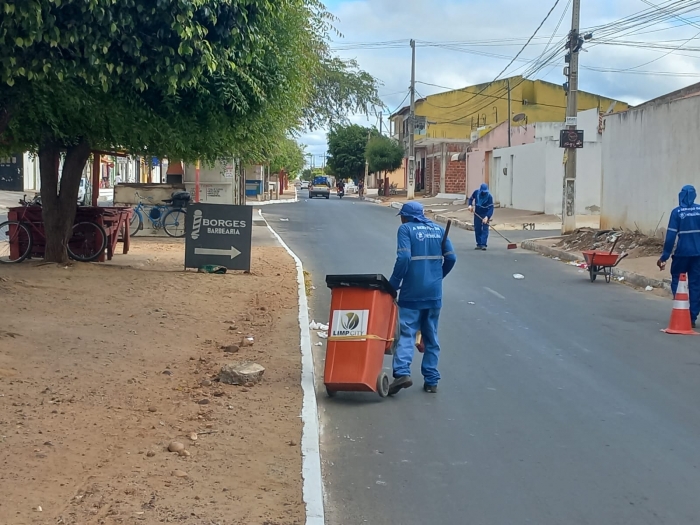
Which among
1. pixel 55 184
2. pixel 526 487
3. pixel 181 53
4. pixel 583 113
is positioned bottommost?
pixel 526 487

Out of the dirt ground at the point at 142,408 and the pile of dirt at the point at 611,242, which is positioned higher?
the pile of dirt at the point at 611,242

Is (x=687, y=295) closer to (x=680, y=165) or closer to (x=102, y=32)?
(x=102, y=32)

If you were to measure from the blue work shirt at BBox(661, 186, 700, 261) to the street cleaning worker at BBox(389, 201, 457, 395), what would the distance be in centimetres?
486

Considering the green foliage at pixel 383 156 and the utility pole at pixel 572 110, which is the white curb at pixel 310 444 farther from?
the green foliage at pixel 383 156

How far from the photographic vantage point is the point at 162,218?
23188 millimetres

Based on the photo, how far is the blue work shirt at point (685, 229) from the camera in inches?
444

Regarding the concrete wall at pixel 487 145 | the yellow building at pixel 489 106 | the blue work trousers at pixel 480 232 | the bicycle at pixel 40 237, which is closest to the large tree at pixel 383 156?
the yellow building at pixel 489 106

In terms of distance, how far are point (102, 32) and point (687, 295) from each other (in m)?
7.45

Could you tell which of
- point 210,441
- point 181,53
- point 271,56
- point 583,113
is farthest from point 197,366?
point 583,113

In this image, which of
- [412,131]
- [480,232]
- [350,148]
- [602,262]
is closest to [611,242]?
[480,232]

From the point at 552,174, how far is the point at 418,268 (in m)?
27.5

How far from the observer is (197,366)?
832 cm

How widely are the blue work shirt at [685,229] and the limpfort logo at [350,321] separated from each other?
5.73 metres

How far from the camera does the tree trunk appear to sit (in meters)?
14.1
